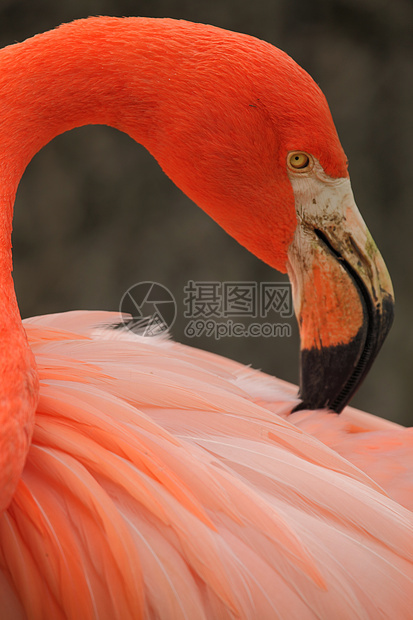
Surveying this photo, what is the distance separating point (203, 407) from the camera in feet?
2.61

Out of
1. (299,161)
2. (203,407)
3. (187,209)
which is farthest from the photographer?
(187,209)

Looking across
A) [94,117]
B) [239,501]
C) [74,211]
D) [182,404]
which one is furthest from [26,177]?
[239,501]

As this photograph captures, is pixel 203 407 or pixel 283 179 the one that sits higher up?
pixel 283 179

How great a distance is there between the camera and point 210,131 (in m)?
0.90

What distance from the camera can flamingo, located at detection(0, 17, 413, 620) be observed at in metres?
0.64

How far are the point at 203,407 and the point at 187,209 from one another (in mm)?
1685

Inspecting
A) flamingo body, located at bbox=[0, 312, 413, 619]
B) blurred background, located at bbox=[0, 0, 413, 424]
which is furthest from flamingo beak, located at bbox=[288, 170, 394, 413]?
blurred background, located at bbox=[0, 0, 413, 424]

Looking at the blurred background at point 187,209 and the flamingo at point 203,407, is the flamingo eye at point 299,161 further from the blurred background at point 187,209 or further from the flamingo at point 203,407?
the blurred background at point 187,209

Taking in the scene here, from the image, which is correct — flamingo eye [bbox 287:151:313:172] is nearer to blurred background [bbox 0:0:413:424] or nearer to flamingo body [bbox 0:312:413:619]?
flamingo body [bbox 0:312:413:619]

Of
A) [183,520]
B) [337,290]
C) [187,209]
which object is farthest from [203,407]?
[187,209]

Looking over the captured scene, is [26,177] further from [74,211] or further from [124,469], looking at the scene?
[124,469]

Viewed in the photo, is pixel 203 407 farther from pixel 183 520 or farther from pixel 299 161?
pixel 299 161

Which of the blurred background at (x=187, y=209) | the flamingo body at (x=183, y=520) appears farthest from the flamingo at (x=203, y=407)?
the blurred background at (x=187, y=209)

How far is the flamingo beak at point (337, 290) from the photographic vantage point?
0.96 metres
